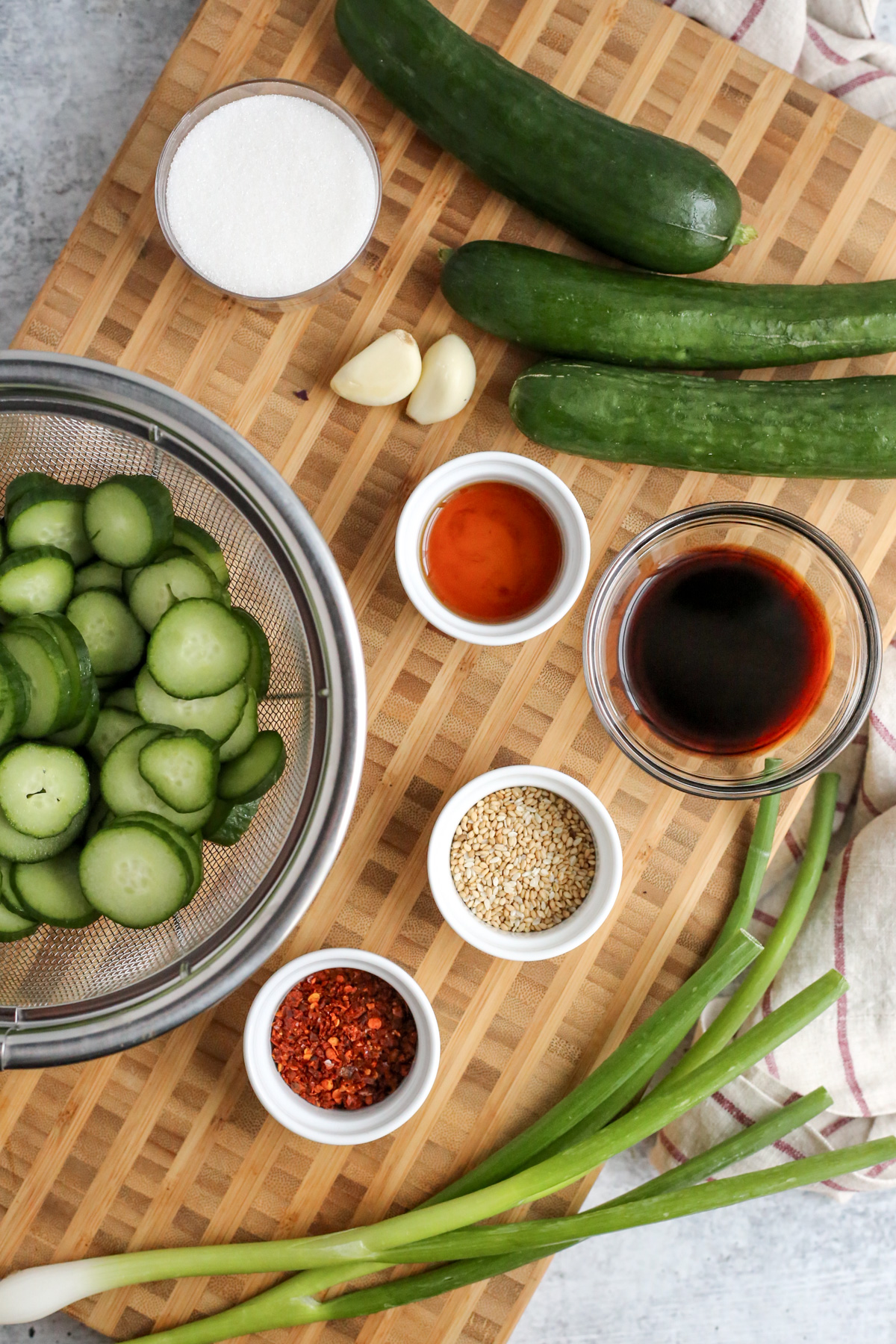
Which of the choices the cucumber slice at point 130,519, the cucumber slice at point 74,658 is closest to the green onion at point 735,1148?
the cucumber slice at point 74,658

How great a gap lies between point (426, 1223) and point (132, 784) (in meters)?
0.87

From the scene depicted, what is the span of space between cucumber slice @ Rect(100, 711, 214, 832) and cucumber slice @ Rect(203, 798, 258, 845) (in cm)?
5

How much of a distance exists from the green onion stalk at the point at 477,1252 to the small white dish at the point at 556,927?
41 cm

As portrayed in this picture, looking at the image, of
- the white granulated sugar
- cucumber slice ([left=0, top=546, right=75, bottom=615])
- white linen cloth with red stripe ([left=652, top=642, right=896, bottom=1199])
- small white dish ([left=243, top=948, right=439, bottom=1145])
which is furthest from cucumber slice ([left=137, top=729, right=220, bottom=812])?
white linen cloth with red stripe ([left=652, top=642, right=896, bottom=1199])

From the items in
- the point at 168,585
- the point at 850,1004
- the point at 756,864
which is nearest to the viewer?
the point at 168,585

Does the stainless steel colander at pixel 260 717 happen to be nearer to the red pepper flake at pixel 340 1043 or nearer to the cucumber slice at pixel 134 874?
the cucumber slice at pixel 134 874

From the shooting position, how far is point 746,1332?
7.09 feet

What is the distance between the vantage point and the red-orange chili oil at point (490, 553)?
1.64 m

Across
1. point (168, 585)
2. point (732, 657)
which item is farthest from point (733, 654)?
point (168, 585)

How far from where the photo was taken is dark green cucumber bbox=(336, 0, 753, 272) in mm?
1541

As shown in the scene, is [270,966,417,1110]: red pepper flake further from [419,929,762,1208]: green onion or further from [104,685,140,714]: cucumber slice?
[104,685,140,714]: cucumber slice

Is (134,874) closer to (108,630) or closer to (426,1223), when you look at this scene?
(108,630)

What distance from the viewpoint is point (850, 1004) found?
182 centimetres

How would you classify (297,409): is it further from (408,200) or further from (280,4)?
(280,4)
